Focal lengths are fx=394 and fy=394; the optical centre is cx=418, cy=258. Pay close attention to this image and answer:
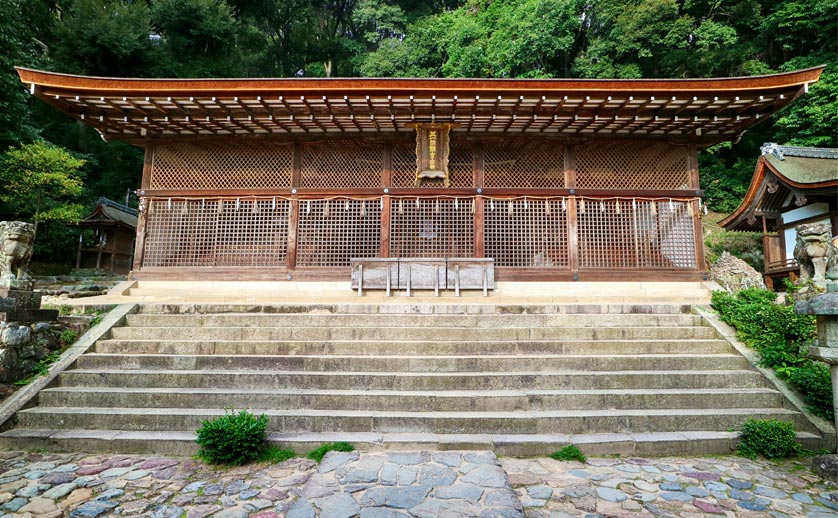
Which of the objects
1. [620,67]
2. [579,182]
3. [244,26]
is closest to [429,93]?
[579,182]

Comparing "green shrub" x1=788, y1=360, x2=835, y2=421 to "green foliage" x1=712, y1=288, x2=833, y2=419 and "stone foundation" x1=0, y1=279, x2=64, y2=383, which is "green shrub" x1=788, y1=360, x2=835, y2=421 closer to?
"green foliage" x1=712, y1=288, x2=833, y2=419

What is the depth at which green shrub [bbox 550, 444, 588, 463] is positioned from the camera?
4.11 meters

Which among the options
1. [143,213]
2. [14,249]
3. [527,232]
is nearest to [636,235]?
[527,232]

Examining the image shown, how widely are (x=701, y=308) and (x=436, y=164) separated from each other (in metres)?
6.00

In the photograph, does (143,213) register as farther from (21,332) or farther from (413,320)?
(413,320)

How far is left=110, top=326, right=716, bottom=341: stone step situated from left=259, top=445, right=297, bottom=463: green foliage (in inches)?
86.7

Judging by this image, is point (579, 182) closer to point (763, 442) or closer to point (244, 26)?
point (763, 442)

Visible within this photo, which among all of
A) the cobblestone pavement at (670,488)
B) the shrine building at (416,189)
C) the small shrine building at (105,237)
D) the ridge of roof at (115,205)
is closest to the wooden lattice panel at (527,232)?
the shrine building at (416,189)

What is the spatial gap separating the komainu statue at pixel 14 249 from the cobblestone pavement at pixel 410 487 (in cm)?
266

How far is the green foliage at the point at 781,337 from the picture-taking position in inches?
184

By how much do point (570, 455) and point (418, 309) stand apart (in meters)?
3.65

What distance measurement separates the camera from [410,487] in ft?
10.8

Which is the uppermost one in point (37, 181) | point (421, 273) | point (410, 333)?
point (37, 181)

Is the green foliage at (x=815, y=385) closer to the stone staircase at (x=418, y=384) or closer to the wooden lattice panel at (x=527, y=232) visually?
the stone staircase at (x=418, y=384)
